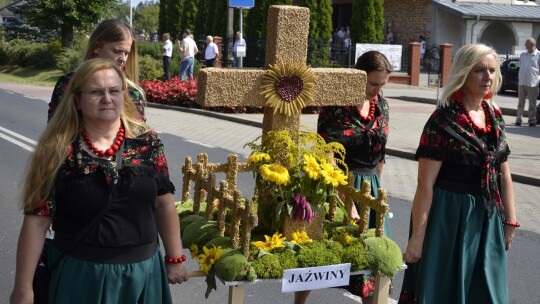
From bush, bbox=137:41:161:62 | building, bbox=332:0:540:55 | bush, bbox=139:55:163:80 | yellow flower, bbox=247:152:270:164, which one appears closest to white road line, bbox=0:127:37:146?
yellow flower, bbox=247:152:270:164

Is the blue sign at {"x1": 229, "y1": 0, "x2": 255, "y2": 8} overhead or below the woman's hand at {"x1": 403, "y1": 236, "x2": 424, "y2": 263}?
overhead

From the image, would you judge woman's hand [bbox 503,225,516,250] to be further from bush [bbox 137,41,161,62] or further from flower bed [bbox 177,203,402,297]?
bush [bbox 137,41,161,62]

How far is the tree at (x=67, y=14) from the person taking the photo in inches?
1478

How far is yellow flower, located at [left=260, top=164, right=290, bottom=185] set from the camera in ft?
12.7

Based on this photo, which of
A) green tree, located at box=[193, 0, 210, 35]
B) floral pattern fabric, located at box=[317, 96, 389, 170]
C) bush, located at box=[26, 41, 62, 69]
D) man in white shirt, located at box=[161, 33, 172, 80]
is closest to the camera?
floral pattern fabric, located at box=[317, 96, 389, 170]

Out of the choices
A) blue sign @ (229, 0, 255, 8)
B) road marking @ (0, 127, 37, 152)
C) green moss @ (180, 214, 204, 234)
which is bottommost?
road marking @ (0, 127, 37, 152)

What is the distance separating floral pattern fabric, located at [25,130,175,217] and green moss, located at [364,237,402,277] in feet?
3.64

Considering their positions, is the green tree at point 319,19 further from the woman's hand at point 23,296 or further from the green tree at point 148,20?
the green tree at point 148,20

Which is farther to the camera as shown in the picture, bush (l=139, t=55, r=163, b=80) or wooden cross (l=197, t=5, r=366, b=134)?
bush (l=139, t=55, r=163, b=80)

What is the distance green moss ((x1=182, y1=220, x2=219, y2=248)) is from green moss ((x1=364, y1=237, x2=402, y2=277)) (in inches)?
30.0

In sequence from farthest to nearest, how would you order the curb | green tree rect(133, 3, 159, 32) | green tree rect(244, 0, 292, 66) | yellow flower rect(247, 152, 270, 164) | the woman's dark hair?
green tree rect(133, 3, 159, 32) < green tree rect(244, 0, 292, 66) < the curb < the woman's dark hair < yellow flower rect(247, 152, 270, 164)

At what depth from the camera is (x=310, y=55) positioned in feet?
105

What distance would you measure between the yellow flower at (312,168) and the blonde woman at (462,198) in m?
0.67

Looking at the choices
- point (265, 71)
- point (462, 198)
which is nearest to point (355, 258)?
point (462, 198)
